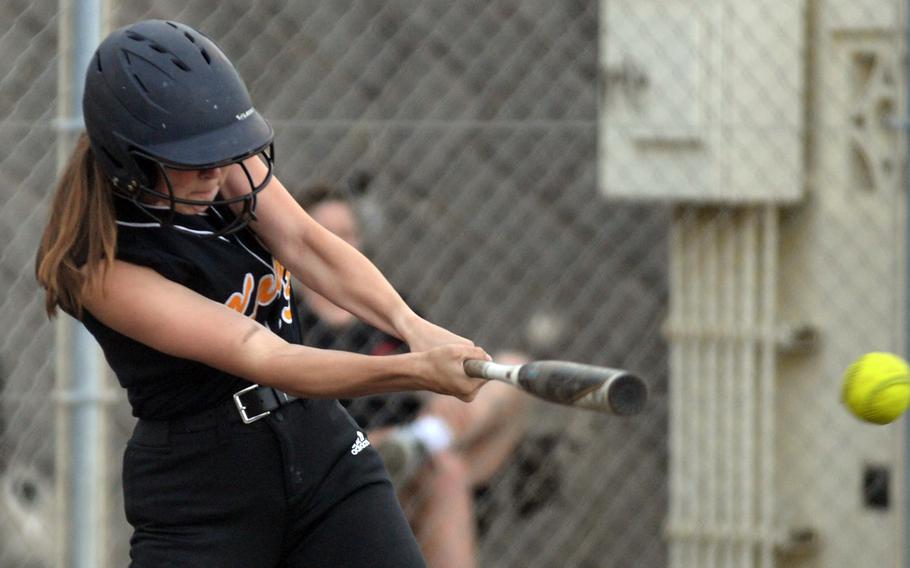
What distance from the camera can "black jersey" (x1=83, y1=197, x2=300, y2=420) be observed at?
2.91 m

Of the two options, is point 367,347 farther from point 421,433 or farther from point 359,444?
point 359,444

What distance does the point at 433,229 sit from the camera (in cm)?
569

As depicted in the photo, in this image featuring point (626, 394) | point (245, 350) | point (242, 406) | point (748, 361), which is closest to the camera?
point (626, 394)

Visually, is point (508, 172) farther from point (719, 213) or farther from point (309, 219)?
point (309, 219)

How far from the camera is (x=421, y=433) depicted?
493cm

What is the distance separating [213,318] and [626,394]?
2.75ft

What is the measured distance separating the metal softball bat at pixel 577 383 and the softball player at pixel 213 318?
135 mm

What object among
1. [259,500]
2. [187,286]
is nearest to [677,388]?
[259,500]

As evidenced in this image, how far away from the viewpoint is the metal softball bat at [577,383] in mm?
2303

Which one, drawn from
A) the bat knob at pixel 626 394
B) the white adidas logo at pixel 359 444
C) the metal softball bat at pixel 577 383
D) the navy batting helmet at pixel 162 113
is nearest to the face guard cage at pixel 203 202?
the navy batting helmet at pixel 162 113

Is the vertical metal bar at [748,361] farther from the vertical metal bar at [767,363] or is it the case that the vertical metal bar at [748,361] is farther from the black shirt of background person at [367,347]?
the black shirt of background person at [367,347]

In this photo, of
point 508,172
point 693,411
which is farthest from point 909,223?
point 508,172

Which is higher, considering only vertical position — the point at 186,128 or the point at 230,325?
the point at 186,128

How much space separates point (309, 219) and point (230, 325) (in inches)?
19.6
